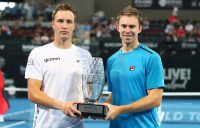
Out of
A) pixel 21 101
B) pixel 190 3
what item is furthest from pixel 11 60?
pixel 190 3

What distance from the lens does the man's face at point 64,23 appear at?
3977 millimetres

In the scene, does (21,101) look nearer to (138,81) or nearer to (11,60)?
(11,60)

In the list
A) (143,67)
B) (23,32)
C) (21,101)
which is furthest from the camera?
(23,32)

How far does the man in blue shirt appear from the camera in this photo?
12.4ft

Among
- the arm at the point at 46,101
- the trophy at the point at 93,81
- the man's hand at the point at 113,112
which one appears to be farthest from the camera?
the trophy at the point at 93,81

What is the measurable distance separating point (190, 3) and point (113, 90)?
17822 millimetres

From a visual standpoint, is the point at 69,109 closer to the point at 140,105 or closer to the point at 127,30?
the point at 140,105

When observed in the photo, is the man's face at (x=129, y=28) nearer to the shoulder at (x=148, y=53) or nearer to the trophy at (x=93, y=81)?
the shoulder at (x=148, y=53)

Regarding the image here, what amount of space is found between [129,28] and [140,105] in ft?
1.93

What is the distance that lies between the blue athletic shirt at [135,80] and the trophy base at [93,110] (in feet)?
0.92

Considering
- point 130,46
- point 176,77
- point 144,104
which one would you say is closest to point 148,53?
point 130,46

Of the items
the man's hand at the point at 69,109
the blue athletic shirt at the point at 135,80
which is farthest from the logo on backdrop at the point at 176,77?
the man's hand at the point at 69,109

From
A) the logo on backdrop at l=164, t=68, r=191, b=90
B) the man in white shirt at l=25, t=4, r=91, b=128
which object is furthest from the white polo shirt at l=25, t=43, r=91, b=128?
the logo on backdrop at l=164, t=68, r=191, b=90

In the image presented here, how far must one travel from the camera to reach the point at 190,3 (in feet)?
69.6
